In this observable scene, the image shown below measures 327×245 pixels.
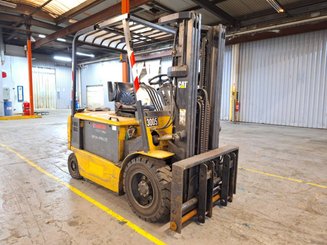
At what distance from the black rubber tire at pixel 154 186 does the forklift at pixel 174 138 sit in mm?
11

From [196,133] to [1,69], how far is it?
16.2m

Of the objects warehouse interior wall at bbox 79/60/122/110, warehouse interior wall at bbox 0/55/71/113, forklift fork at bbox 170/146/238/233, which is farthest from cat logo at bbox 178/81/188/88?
warehouse interior wall at bbox 79/60/122/110

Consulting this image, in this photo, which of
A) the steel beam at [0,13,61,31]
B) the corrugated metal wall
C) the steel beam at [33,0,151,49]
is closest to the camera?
the steel beam at [33,0,151,49]

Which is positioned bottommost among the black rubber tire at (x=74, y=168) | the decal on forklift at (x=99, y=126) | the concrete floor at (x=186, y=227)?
the concrete floor at (x=186, y=227)

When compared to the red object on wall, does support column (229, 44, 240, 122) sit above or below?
above

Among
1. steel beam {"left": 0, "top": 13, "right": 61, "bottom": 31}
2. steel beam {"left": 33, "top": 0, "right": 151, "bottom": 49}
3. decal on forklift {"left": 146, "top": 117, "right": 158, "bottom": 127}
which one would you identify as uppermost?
steel beam {"left": 0, "top": 13, "right": 61, "bottom": 31}

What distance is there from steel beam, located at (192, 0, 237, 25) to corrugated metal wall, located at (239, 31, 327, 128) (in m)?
1.93

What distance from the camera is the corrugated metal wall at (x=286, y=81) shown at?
9.95m

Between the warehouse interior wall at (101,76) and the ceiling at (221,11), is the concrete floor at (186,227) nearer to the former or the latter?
the ceiling at (221,11)

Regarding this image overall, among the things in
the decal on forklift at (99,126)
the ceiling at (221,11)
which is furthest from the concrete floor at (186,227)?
the ceiling at (221,11)

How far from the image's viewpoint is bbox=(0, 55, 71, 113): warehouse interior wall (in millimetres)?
17688

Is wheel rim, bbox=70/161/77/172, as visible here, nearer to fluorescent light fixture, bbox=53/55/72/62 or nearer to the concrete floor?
the concrete floor

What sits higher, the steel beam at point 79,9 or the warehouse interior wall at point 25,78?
the steel beam at point 79,9

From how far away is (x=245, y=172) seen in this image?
4.45 m
